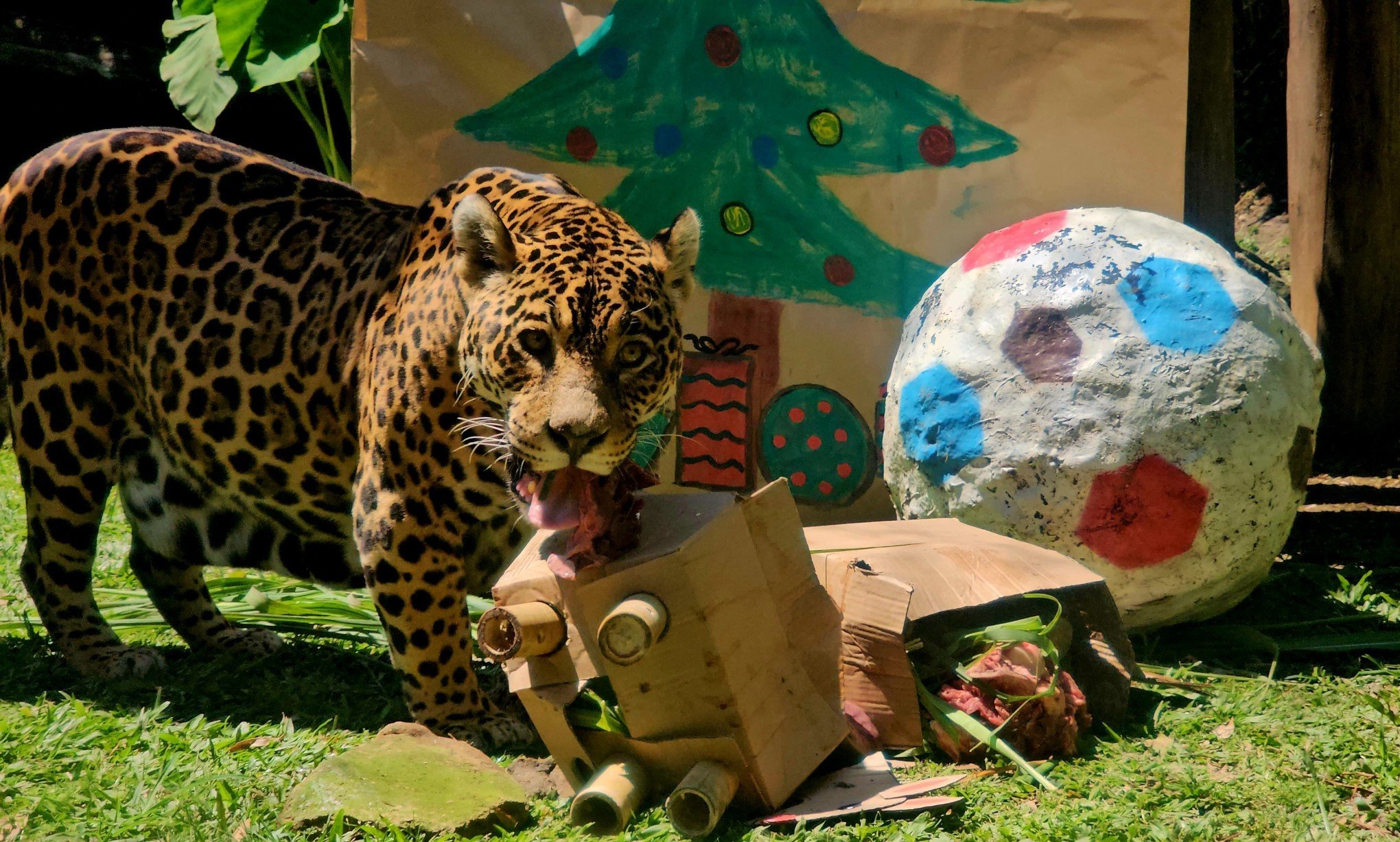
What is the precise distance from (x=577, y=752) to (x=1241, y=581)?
2.54m

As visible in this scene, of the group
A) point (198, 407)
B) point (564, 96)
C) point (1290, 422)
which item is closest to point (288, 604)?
A: point (198, 407)

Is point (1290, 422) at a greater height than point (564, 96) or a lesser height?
lesser

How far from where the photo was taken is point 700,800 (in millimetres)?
3059

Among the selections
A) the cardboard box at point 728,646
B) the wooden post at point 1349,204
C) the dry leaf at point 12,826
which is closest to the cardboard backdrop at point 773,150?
the wooden post at point 1349,204

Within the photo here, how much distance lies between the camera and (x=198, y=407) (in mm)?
4367

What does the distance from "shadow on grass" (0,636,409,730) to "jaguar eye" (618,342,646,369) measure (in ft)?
5.11

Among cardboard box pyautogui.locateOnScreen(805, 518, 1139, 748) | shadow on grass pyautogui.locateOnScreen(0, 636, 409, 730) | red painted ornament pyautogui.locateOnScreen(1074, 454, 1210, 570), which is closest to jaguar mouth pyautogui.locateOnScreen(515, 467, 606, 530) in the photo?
cardboard box pyautogui.locateOnScreen(805, 518, 1139, 748)

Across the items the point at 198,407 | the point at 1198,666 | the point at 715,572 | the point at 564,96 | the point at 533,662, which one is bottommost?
the point at 1198,666

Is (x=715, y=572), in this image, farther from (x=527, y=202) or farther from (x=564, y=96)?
(x=564, y=96)

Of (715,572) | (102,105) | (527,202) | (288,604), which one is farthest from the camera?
(102,105)

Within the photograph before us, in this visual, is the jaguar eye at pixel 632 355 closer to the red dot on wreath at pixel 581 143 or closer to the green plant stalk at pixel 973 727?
the green plant stalk at pixel 973 727

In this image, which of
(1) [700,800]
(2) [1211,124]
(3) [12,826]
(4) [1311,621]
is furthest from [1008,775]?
(2) [1211,124]

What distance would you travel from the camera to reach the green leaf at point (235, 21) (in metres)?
6.75

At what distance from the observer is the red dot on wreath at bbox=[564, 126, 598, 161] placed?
5.93 meters
